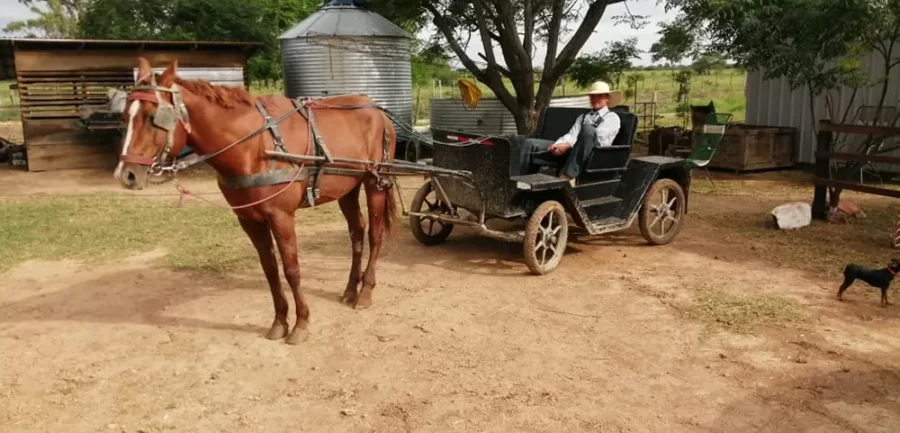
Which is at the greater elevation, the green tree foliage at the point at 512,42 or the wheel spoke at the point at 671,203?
the green tree foliage at the point at 512,42

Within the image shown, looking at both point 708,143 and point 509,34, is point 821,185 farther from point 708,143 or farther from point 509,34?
point 509,34

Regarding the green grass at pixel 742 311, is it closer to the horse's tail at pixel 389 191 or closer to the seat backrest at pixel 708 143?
the horse's tail at pixel 389 191

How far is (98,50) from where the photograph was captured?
50.6 feet

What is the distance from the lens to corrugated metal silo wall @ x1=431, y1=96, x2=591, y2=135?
1462 centimetres

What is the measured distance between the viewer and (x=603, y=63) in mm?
14641

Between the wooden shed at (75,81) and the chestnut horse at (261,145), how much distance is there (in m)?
10.9

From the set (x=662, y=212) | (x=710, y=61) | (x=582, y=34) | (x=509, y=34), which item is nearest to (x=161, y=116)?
(x=662, y=212)

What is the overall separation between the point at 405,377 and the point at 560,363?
3.31ft

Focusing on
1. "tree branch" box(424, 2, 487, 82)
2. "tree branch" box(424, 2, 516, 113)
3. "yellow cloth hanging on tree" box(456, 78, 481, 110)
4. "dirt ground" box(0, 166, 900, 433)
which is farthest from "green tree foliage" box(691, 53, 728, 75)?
"dirt ground" box(0, 166, 900, 433)

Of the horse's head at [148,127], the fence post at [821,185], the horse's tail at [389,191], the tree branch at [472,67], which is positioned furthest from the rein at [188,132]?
the tree branch at [472,67]

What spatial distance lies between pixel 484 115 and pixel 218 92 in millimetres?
10549

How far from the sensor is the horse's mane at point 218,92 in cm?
452

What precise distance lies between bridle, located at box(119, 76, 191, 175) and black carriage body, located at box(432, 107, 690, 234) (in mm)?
3007

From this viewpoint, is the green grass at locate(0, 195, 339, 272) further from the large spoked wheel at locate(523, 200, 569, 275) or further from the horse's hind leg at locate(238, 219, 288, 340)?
the large spoked wheel at locate(523, 200, 569, 275)
